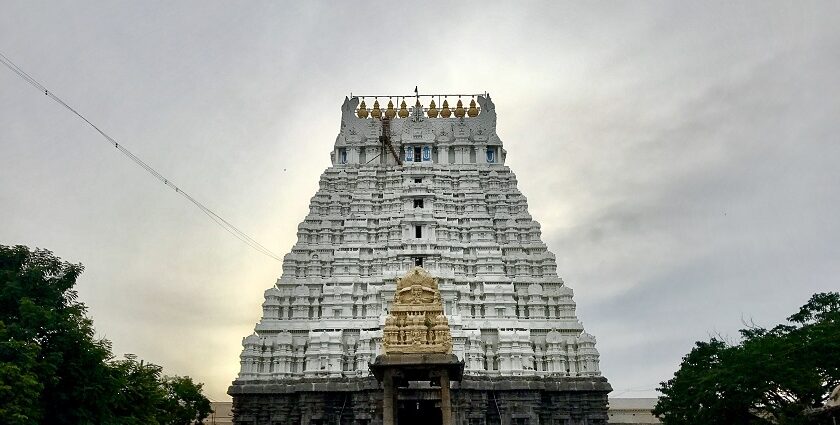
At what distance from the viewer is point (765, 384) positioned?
27828mm

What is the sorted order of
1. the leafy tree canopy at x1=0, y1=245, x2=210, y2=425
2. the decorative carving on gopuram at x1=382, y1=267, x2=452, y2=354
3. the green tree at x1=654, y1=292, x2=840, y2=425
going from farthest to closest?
1. the green tree at x1=654, y1=292, x2=840, y2=425
2. the decorative carving on gopuram at x1=382, y1=267, x2=452, y2=354
3. the leafy tree canopy at x1=0, y1=245, x2=210, y2=425

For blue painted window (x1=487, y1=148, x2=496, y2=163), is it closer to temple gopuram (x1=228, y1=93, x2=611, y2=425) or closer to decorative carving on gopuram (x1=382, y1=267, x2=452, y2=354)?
temple gopuram (x1=228, y1=93, x2=611, y2=425)

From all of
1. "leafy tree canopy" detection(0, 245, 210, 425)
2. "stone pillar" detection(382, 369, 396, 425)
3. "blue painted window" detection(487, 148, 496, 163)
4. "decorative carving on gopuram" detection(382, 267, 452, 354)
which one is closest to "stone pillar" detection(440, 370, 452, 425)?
"decorative carving on gopuram" detection(382, 267, 452, 354)

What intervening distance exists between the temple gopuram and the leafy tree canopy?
1065 cm

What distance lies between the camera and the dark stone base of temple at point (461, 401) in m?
34.3

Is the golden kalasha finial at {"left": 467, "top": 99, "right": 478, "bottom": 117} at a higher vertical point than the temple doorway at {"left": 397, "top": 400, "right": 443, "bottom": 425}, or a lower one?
higher

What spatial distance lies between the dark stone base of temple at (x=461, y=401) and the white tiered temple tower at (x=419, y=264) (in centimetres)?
78

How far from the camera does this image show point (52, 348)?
2142 cm

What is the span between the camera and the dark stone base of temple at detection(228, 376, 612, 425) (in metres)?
34.3

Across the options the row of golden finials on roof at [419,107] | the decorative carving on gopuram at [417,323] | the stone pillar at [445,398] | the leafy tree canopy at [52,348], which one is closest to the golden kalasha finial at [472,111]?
the row of golden finials on roof at [419,107]

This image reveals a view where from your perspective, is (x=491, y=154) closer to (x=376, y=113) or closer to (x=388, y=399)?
(x=376, y=113)

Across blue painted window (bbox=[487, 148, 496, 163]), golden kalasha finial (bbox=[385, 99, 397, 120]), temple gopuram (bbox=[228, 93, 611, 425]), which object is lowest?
temple gopuram (bbox=[228, 93, 611, 425])

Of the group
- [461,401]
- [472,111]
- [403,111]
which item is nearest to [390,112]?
[403,111]

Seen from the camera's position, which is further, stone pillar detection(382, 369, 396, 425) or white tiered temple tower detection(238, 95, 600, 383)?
white tiered temple tower detection(238, 95, 600, 383)
